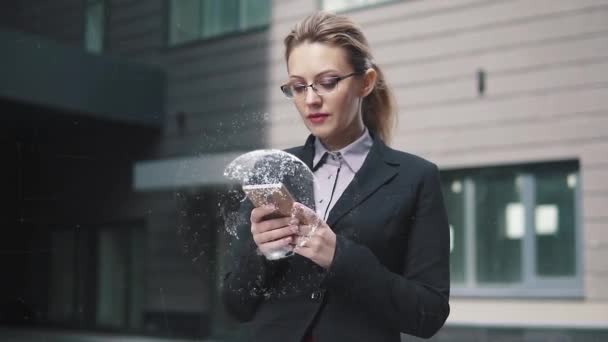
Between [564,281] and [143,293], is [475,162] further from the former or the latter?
[143,293]

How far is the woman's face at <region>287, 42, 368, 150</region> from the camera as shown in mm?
1073

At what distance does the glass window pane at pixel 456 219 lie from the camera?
17.4 ft

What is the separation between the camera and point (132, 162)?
7.37 metres

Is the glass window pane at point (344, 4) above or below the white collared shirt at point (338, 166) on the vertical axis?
above

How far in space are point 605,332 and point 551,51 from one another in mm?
1730

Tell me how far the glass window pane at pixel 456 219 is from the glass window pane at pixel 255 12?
69.0 inches

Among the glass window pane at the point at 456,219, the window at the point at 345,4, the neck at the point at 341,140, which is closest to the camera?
the neck at the point at 341,140

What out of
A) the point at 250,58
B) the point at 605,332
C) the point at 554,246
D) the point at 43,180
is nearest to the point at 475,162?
the point at 554,246

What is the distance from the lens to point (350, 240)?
3.40 feet

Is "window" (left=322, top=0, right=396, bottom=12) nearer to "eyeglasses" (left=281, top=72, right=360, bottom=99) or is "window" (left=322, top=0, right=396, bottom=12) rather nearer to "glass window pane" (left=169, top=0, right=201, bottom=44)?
"glass window pane" (left=169, top=0, right=201, bottom=44)

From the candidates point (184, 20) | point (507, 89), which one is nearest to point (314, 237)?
point (507, 89)

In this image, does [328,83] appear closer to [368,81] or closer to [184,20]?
[368,81]

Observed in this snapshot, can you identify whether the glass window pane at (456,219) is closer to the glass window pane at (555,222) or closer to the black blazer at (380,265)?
the glass window pane at (555,222)

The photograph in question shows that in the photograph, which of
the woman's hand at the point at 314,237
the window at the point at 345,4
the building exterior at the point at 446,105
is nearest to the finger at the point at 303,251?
the woman's hand at the point at 314,237
